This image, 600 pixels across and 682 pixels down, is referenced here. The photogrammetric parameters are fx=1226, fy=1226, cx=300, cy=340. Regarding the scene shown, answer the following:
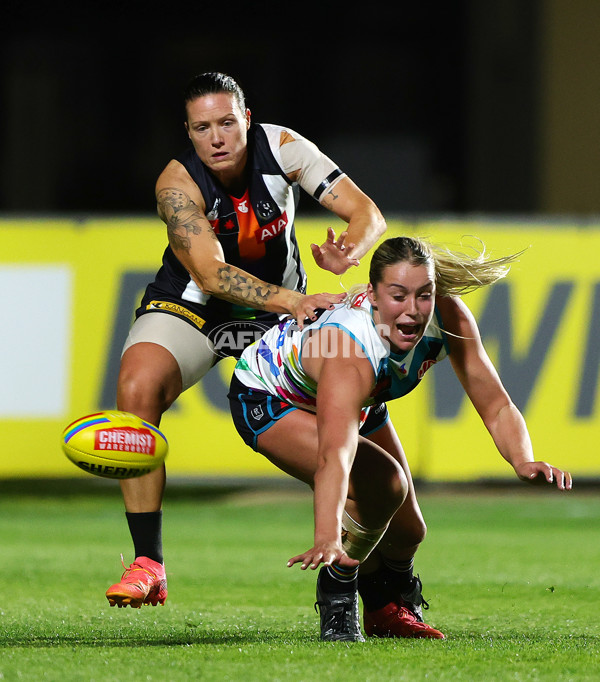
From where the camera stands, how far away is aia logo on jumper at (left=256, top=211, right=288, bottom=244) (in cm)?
541

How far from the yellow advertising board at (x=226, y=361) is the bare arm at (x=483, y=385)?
4.37 metres

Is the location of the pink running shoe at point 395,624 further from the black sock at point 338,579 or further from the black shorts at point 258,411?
the black shorts at point 258,411

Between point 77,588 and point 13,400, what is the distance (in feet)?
11.3

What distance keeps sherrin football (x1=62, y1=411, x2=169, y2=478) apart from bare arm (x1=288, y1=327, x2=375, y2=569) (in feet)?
2.88

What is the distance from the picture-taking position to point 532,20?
45.9 feet

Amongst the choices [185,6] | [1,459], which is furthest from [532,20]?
[1,459]

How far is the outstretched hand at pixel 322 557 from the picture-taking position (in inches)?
142

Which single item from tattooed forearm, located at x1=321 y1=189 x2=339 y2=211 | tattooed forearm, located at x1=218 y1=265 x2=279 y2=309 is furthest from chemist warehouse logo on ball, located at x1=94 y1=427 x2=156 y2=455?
tattooed forearm, located at x1=321 y1=189 x2=339 y2=211

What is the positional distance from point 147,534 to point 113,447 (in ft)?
1.86

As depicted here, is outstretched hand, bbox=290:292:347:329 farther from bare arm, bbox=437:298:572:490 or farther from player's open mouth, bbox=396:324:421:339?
bare arm, bbox=437:298:572:490

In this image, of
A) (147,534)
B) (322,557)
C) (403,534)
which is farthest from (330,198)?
(322,557)

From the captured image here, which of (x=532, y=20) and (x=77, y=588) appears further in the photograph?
(x=532, y=20)

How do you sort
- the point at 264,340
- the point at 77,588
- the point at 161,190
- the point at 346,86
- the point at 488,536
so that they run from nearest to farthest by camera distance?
the point at 264,340 < the point at 161,190 < the point at 77,588 < the point at 488,536 < the point at 346,86

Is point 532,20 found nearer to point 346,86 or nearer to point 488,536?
point 346,86
